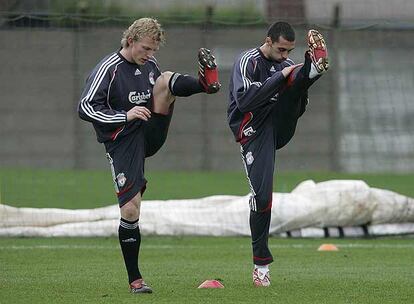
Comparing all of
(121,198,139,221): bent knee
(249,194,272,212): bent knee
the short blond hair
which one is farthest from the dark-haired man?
(121,198,139,221): bent knee

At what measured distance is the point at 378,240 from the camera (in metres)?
13.7

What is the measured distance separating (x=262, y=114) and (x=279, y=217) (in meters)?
4.39

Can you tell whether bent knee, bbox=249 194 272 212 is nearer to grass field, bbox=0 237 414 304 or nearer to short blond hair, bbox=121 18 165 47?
grass field, bbox=0 237 414 304

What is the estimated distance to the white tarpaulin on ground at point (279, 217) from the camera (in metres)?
13.7

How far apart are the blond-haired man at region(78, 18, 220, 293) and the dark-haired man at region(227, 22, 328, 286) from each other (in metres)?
0.52

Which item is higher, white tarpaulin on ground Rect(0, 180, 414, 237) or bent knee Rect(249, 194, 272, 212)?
bent knee Rect(249, 194, 272, 212)

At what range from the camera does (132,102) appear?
29.4 feet

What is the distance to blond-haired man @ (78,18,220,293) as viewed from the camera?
8.81m

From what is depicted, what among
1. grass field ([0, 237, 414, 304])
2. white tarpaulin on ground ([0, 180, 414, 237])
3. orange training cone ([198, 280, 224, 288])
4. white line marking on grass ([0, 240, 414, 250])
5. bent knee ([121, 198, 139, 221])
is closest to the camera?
grass field ([0, 237, 414, 304])

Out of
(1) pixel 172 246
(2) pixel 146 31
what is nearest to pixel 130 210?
(2) pixel 146 31

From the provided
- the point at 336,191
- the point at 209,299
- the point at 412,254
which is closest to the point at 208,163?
the point at 336,191

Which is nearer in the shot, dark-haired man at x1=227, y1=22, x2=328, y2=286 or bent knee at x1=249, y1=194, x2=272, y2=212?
dark-haired man at x1=227, y1=22, x2=328, y2=286

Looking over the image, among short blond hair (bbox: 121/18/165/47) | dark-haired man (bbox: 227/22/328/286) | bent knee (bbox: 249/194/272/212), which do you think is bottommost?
bent knee (bbox: 249/194/272/212)

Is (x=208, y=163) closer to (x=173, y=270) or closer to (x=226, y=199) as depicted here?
(x=226, y=199)
